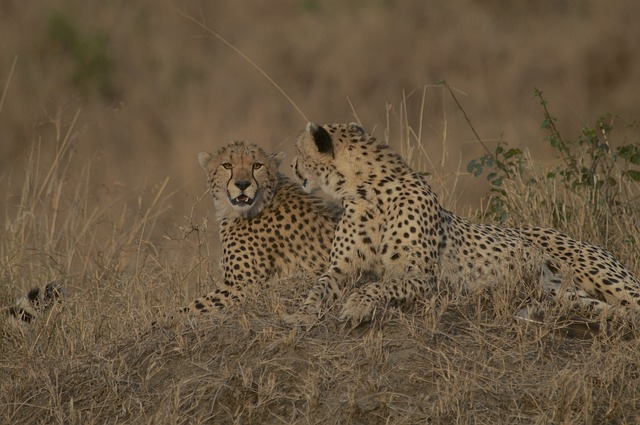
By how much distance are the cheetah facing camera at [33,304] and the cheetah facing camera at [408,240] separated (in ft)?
3.81

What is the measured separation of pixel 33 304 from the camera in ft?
17.2

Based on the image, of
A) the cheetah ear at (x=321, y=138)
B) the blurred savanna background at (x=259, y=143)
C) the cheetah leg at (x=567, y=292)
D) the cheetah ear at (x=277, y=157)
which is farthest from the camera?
the cheetah ear at (x=277, y=157)

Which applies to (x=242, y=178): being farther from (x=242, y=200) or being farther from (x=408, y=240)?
(x=408, y=240)

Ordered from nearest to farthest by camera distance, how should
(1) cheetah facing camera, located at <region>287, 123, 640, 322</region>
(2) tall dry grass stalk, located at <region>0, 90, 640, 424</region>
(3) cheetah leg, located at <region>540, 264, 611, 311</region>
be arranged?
(2) tall dry grass stalk, located at <region>0, 90, 640, 424</region>
(3) cheetah leg, located at <region>540, 264, 611, 311</region>
(1) cheetah facing camera, located at <region>287, 123, 640, 322</region>

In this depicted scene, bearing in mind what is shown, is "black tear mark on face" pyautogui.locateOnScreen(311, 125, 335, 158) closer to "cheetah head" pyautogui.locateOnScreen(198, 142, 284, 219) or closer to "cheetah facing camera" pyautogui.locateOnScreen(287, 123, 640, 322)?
"cheetah facing camera" pyautogui.locateOnScreen(287, 123, 640, 322)

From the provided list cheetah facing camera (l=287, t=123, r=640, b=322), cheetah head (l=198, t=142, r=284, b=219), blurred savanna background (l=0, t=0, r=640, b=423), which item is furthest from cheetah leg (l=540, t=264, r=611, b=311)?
cheetah head (l=198, t=142, r=284, b=219)

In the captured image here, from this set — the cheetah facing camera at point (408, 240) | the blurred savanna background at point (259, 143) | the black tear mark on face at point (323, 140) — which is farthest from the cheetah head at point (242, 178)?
the black tear mark on face at point (323, 140)

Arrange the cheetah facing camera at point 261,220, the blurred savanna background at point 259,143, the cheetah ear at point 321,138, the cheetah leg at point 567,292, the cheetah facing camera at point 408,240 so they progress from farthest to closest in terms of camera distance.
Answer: the cheetah facing camera at point 261,220 → the cheetah ear at point 321,138 → the cheetah facing camera at point 408,240 → the cheetah leg at point 567,292 → the blurred savanna background at point 259,143

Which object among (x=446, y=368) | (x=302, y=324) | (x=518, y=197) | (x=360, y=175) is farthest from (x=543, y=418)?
(x=518, y=197)

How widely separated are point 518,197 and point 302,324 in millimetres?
2183

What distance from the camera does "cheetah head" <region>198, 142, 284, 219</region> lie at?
553 centimetres

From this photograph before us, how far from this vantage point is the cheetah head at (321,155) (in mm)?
5137

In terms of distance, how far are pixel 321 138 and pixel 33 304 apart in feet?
4.55

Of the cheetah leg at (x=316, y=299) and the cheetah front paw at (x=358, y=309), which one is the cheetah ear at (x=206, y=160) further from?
the cheetah front paw at (x=358, y=309)
